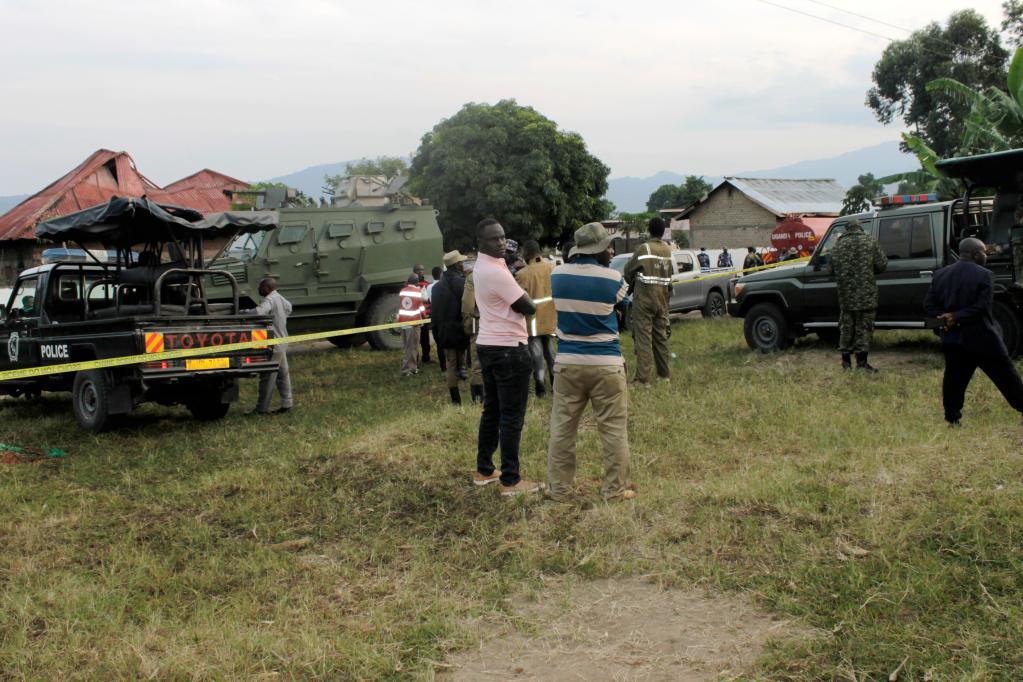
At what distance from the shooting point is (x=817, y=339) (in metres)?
13.2

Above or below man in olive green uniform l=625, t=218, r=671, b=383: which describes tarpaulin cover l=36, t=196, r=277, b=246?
above

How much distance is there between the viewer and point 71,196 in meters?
28.7

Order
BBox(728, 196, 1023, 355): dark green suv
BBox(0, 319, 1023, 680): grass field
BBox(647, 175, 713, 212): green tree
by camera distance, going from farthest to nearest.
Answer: BBox(647, 175, 713, 212): green tree
BBox(728, 196, 1023, 355): dark green suv
BBox(0, 319, 1023, 680): grass field

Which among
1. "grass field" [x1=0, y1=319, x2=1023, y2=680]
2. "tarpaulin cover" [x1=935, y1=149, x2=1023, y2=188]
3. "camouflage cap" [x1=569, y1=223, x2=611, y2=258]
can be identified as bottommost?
"grass field" [x1=0, y1=319, x2=1023, y2=680]

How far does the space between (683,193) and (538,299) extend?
229ft

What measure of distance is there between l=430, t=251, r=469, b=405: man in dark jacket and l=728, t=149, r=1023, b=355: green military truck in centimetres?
460

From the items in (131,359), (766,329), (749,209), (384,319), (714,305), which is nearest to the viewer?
(131,359)

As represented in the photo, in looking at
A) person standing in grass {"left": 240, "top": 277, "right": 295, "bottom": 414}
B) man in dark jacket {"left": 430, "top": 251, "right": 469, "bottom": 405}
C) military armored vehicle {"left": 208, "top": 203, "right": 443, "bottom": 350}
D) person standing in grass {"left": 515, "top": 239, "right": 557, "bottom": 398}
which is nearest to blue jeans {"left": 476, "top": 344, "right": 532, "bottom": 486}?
person standing in grass {"left": 515, "top": 239, "right": 557, "bottom": 398}

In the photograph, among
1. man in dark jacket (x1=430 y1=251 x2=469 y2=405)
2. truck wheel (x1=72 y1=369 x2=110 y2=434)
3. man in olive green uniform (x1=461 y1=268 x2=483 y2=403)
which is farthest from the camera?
man in dark jacket (x1=430 y1=251 x2=469 y2=405)

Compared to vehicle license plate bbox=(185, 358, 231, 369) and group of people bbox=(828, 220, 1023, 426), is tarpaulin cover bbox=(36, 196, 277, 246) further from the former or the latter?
group of people bbox=(828, 220, 1023, 426)

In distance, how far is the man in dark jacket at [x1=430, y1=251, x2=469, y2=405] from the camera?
9.42 meters

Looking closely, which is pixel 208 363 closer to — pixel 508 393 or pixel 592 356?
pixel 508 393

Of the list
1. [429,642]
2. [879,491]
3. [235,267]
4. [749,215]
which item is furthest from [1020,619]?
[749,215]

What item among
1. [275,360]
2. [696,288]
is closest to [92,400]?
[275,360]
